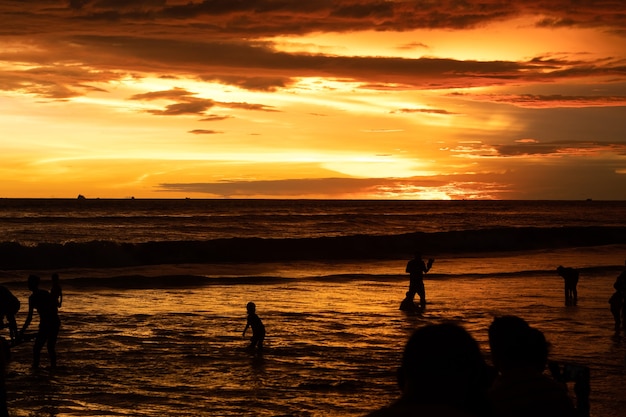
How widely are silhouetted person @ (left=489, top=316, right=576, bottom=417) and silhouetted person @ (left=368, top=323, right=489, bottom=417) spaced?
47.5 inches

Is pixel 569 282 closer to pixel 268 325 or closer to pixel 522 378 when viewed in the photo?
pixel 268 325

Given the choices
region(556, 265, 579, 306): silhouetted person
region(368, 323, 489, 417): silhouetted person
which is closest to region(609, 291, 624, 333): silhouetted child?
region(556, 265, 579, 306): silhouetted person

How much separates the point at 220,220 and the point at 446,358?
91999 millimetres

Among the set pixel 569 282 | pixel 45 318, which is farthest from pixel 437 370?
pixel 569 282

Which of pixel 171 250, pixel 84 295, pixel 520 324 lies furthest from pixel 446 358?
pixel 171 250

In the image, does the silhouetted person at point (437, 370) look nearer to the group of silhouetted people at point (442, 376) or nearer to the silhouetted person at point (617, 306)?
the group of silhouetted people at point (442, 376)

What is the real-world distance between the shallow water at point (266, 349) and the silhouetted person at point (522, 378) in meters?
7.28

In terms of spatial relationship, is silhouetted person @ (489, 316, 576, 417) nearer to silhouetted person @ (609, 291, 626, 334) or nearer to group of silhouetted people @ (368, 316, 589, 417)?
group of silhouetted people @ (368, 316, 589, 417)

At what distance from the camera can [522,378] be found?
14.4 ft

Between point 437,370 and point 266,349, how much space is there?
13401 millimetres

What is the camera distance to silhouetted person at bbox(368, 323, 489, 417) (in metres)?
3.08

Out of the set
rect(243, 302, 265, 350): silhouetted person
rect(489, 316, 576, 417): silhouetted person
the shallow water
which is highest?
rect(489, 316, 576, 417): silhouetted person

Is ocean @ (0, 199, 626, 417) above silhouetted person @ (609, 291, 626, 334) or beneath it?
beneath

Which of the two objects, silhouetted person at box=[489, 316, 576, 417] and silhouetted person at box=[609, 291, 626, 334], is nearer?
silhouetted person at box=[489, 316, 576, 417]
